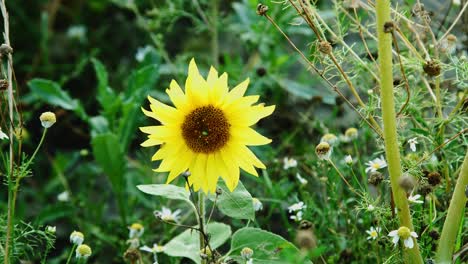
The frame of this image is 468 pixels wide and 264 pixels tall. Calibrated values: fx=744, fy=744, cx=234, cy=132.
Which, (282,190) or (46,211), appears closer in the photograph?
(282,190)

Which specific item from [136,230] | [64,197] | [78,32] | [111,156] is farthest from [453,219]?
[78,32]

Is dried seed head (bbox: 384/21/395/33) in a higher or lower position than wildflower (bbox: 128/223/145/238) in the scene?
higher

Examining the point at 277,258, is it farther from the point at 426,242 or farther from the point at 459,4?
the point at 459,4

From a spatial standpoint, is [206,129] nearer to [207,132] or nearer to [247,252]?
[207,132]

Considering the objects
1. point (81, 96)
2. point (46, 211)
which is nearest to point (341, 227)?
point (46, 211)

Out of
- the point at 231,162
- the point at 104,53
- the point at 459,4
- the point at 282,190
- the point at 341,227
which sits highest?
the point at 104,53

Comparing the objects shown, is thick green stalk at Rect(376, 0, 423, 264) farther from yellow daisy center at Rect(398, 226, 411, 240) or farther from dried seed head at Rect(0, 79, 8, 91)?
dried seed head at Rect(0, 79, 8, 91)

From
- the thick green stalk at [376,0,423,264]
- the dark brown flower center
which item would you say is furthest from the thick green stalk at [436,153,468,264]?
the dark brown flower center
